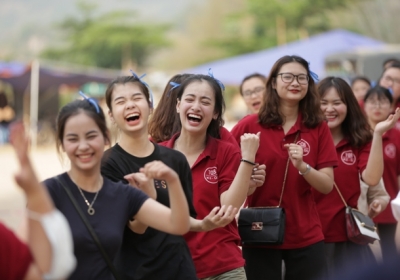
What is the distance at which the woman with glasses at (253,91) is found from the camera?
761cm

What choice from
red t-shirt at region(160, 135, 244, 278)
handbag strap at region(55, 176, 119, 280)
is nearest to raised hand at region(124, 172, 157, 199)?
handbag strap at region(55, 176, 119, 280)

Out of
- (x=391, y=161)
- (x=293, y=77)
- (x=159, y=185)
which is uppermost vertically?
(x=293, y=77)

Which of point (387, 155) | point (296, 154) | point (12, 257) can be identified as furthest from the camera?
point (387, 155)

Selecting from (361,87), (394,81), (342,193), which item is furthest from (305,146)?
(361,87)

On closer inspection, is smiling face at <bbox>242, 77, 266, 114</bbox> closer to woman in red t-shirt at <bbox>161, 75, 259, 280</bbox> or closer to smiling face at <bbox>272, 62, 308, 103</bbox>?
smiling face at <bbox>272, 62, 308, 103</bbox>

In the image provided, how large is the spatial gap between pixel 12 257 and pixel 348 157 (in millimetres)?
4045

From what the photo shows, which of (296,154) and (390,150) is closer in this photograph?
(296,154)

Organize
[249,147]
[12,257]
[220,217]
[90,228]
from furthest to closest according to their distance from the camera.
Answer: [249,147] → [220,217] → [90,228] → [12,257]

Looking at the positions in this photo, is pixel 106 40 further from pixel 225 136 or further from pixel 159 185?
pixel 159 185

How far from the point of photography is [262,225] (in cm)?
561

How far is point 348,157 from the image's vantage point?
6.45m

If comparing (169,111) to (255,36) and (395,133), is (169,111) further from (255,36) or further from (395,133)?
(255,36)

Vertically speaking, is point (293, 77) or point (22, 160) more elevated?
point (293, 77)

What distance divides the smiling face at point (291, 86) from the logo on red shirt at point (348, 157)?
799 mm
